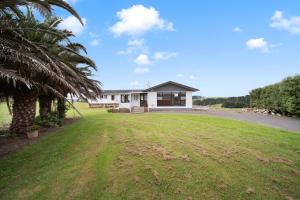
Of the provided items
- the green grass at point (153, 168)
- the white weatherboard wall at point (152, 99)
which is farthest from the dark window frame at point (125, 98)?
the green grass at point (153, 168)

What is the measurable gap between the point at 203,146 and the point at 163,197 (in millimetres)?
3478

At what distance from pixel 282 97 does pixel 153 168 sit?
66.6ft

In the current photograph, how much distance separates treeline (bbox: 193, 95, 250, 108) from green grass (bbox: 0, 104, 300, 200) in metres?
32.7

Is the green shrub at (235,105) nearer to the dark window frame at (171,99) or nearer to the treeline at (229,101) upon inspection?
the treeline at (229,101)

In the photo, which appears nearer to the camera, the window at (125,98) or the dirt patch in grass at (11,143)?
the dirt patch in grass at (11,143)

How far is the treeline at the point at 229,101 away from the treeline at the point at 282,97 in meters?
11.5

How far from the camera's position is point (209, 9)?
17.0m

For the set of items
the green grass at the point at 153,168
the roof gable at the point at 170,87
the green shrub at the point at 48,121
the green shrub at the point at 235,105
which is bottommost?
the green grass at the point at 153,168

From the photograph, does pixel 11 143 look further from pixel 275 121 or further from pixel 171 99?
Result: pixel 171 99

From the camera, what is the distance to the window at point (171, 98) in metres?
35.1

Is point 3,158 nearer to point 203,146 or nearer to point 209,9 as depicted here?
point 203,146

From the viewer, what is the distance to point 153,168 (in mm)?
7055

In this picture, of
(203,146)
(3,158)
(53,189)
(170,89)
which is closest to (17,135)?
(3,158)

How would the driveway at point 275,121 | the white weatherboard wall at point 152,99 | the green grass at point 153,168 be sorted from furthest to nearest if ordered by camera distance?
the white weatherboard wall at point 152,99, the driveway at point 275,121, the green grass at point 153,168
